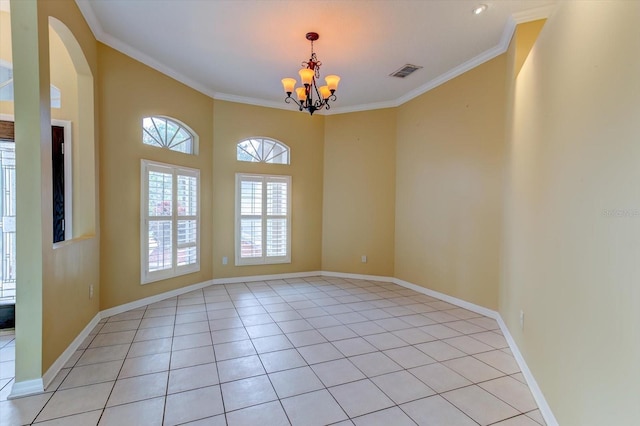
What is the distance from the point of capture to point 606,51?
4.67 ft

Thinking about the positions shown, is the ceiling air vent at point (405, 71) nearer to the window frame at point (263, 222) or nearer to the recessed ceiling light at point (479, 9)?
the recessed ceiling light at point (479, 9)

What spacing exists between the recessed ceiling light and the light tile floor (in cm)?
319

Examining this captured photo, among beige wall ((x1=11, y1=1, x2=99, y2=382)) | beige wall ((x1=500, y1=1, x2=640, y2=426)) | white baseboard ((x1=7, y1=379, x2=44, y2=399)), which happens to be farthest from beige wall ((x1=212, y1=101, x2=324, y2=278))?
beige wall ((x1=500, y1=1, x2=640, y2=426))

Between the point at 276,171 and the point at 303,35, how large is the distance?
259 centimetres

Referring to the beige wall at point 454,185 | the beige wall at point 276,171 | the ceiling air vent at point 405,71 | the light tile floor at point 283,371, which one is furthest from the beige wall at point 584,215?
the beige wall at point 276,171

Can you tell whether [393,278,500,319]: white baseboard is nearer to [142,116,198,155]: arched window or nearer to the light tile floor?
the light tile floor

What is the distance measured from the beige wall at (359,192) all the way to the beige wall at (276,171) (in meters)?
0.20

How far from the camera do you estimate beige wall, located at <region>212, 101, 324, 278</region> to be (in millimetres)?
5180

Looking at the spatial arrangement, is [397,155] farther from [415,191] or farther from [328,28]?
[328,28]

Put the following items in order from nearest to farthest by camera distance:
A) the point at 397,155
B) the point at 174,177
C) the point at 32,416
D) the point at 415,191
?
the point at 32,416 < the point at 174,177 < the point at 415,191 < the point at 397,155

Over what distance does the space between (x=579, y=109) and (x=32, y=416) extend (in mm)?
3682

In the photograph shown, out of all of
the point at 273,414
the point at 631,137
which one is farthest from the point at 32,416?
the point at 631,137

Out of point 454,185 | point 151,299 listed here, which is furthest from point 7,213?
point 454,185

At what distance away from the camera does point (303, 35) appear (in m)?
3.34
